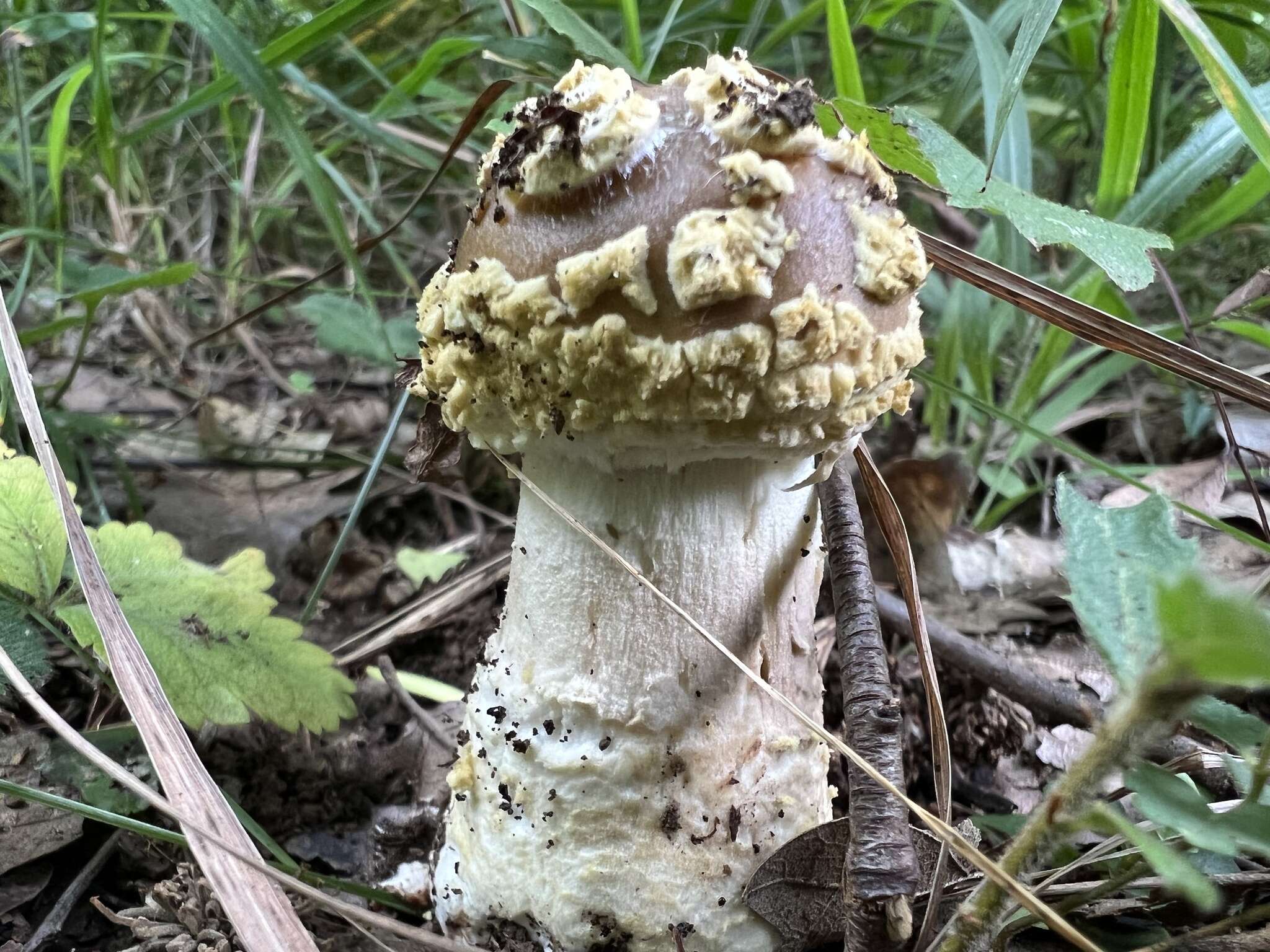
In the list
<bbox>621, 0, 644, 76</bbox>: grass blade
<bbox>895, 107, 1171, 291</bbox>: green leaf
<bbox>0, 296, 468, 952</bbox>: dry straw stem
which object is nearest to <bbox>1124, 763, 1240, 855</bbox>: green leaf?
Answer: <bbox>895, 107, 1171, 291</bbox>: green leaf

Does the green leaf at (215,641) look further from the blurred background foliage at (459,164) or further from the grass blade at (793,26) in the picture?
the grass blade at (793,26)

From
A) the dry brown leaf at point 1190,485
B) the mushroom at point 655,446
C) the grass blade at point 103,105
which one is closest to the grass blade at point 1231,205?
the dry brown leaf at point 1190,485

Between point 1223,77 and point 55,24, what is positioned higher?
point 55,24

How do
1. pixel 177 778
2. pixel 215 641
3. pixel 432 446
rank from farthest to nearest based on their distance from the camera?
pixel 432 446 → pixel 215 641 → pixel 177 778

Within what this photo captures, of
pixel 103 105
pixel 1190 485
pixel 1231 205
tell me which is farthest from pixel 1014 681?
pixel 103 105

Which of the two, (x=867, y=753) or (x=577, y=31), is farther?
(x=577, y=31)

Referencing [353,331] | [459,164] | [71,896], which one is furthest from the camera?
[459,164]

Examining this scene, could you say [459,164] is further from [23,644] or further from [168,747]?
[168,747]
